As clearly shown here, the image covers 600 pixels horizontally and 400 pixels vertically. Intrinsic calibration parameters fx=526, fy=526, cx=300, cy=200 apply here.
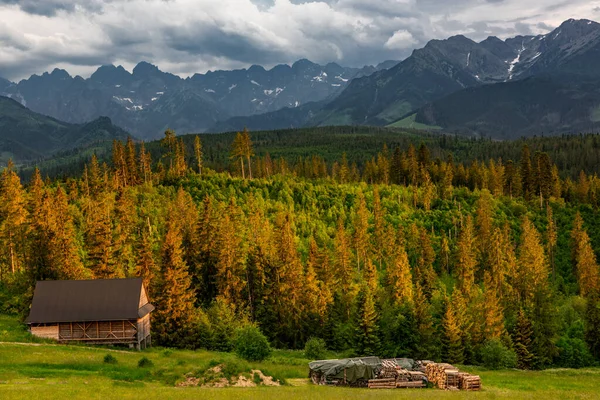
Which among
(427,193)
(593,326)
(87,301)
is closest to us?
(87,301)

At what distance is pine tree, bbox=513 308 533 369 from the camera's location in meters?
70.1

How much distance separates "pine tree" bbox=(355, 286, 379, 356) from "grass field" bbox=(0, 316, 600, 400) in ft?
47.4

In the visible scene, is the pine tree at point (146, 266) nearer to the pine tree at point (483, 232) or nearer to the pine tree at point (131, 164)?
the pine tree at point (131, 164)

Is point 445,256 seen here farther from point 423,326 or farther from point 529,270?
point 423,326

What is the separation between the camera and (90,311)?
56.4 metres

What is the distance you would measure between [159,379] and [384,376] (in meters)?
17.4

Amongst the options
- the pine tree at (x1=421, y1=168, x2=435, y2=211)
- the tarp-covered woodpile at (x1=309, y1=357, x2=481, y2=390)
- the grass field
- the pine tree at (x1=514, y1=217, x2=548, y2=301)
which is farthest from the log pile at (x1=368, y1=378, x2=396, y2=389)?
the pine tree at (x1=421, y1=168, x2=435, y2=211)

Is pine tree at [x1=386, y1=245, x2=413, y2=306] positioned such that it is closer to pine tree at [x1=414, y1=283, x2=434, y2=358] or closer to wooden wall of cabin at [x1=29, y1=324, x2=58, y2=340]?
pine tree at [x1=414, y1=283, x2=434, y2=358]

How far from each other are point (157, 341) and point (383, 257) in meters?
55.9

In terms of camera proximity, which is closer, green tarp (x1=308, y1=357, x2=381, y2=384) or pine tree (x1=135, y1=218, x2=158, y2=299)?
green tarp (x1=308, y1=357, x2=381, y2=384)

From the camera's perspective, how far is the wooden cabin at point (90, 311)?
184ft

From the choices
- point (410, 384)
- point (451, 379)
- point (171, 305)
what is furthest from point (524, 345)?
point (171, 305)

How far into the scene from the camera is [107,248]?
6794 cm

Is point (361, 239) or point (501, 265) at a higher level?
point (361, 239)
